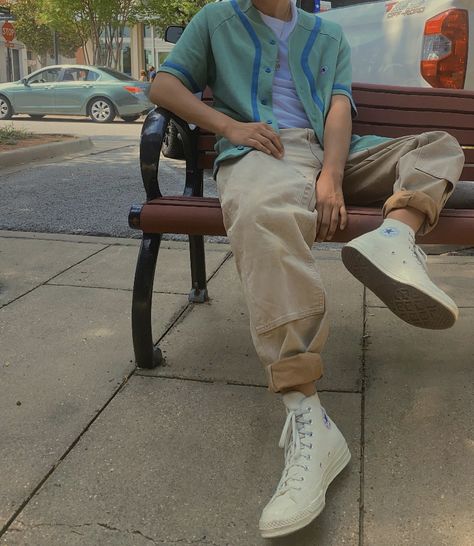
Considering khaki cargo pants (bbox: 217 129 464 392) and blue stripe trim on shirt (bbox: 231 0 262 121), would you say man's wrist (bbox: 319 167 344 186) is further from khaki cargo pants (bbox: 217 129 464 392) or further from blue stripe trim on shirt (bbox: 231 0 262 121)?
blue stripe trim on shirt (bbox: 231 0 262 121)

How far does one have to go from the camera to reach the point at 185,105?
2.27m

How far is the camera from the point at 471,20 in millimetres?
3510

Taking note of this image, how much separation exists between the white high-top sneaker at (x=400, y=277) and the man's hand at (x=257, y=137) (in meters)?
0.49

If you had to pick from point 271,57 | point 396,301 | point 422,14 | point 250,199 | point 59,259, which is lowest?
point 59,259

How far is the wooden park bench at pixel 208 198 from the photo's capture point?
207cm

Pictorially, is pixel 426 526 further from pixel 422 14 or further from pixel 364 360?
pixel 422 14

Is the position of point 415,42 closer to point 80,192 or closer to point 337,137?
point 337,137

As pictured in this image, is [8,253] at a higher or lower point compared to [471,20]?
lower

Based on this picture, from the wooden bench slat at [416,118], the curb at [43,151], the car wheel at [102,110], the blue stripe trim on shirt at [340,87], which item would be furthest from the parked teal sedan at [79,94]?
the blue stripe trim on shirt at [340,87]

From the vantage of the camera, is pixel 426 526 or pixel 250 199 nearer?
pixel 426 526

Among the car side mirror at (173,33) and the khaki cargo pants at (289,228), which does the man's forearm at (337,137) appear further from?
the car side mirror at (173,33)

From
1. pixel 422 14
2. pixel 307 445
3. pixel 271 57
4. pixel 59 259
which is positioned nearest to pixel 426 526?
pixel 307 445

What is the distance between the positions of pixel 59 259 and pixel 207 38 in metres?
1.95

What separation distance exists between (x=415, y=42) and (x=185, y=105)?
2.09 metres
